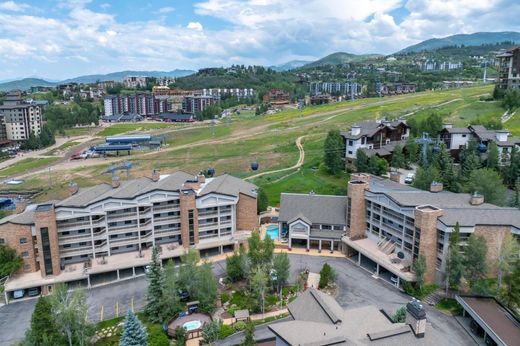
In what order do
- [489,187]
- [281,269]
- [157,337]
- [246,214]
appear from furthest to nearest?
1. [246,214]
2. [489,187]
3. [281,269]
4. [157,337]

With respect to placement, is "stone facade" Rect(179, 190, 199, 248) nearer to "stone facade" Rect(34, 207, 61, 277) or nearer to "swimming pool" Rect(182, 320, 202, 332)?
"stone facade" Rect(34, 207, 61, 277)

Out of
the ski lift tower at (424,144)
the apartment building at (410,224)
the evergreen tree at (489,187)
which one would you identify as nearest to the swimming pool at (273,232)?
the apartment building at (410,224)

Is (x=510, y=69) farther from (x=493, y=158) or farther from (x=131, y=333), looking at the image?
(x=131, y=333)

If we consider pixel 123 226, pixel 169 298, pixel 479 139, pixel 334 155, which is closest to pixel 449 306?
pixel 169 298

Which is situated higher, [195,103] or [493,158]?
[195,103]

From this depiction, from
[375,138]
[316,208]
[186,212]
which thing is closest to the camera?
[186,212]

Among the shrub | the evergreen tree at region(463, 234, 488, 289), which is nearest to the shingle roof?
the evergreen tree at region(463, 234, 488, 289)
